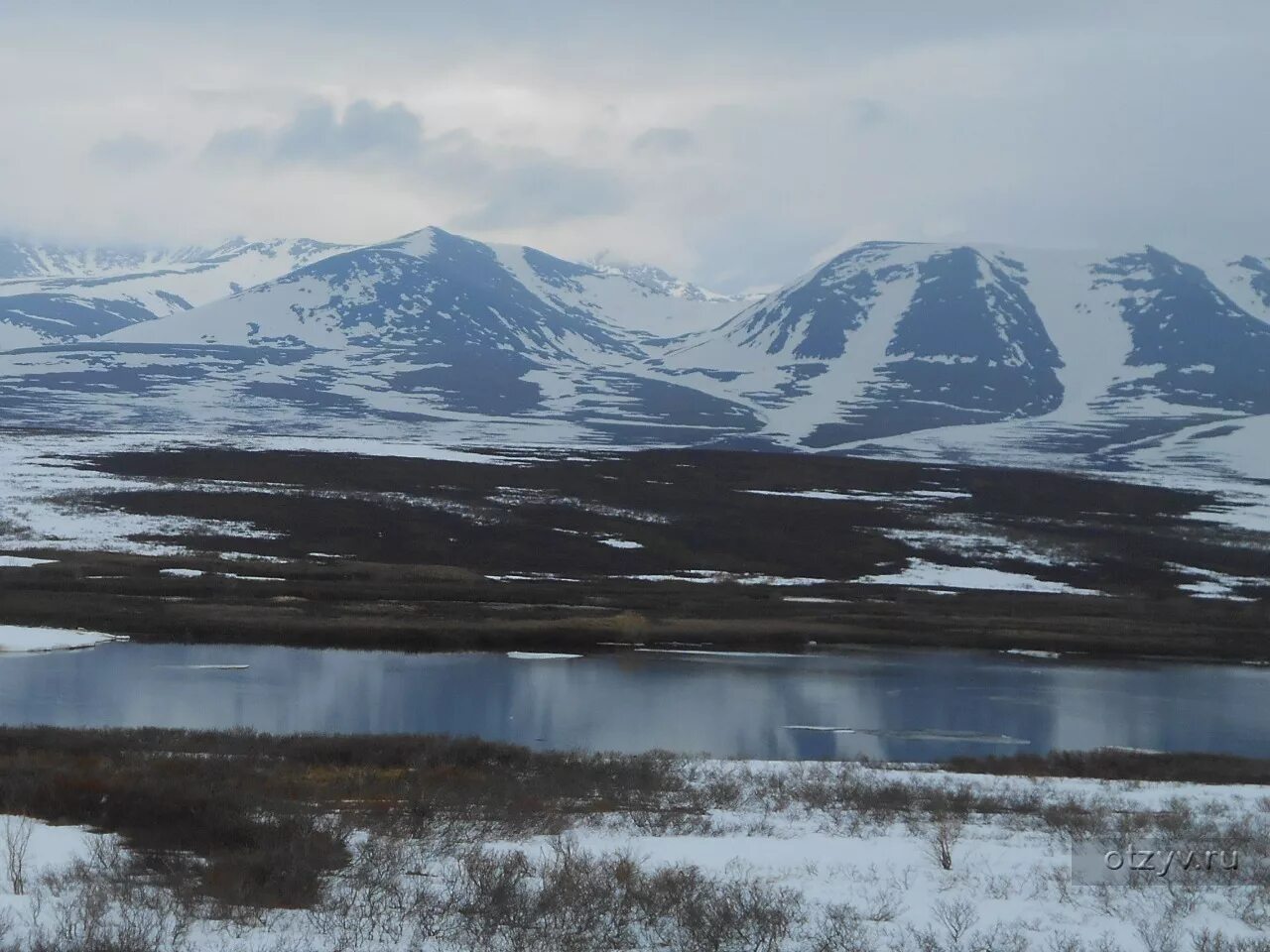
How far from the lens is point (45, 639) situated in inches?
1535

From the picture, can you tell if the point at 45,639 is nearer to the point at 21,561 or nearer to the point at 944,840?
the point at 21,561

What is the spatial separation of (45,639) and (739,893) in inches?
1254

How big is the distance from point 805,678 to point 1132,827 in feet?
71.2

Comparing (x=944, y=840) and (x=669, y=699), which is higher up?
(x=944, y=840)

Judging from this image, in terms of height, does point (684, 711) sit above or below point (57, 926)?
below

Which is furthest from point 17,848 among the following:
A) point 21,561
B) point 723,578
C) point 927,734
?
point 723,578

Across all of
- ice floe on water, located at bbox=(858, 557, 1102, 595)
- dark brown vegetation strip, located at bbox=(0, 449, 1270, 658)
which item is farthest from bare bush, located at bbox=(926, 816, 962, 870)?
ice floe on water, located at bbox=(858, 557, 1102, 595)

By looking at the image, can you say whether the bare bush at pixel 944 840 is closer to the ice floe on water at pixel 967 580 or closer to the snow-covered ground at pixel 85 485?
→ the ice floe on water at pixel 967 580

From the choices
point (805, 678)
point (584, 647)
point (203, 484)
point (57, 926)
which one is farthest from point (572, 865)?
point (203, 484)

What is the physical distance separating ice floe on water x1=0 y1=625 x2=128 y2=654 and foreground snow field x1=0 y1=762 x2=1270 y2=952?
24218 mm

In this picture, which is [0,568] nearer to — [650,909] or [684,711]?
[684,711]

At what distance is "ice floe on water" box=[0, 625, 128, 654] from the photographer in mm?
37812

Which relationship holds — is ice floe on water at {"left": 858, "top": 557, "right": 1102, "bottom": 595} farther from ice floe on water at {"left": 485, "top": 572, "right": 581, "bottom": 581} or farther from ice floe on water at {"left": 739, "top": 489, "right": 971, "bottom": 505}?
ice floe on water at {"left": 739, "top": 489, "right": 971, "bottom": 505}

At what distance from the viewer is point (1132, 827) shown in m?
18.4
